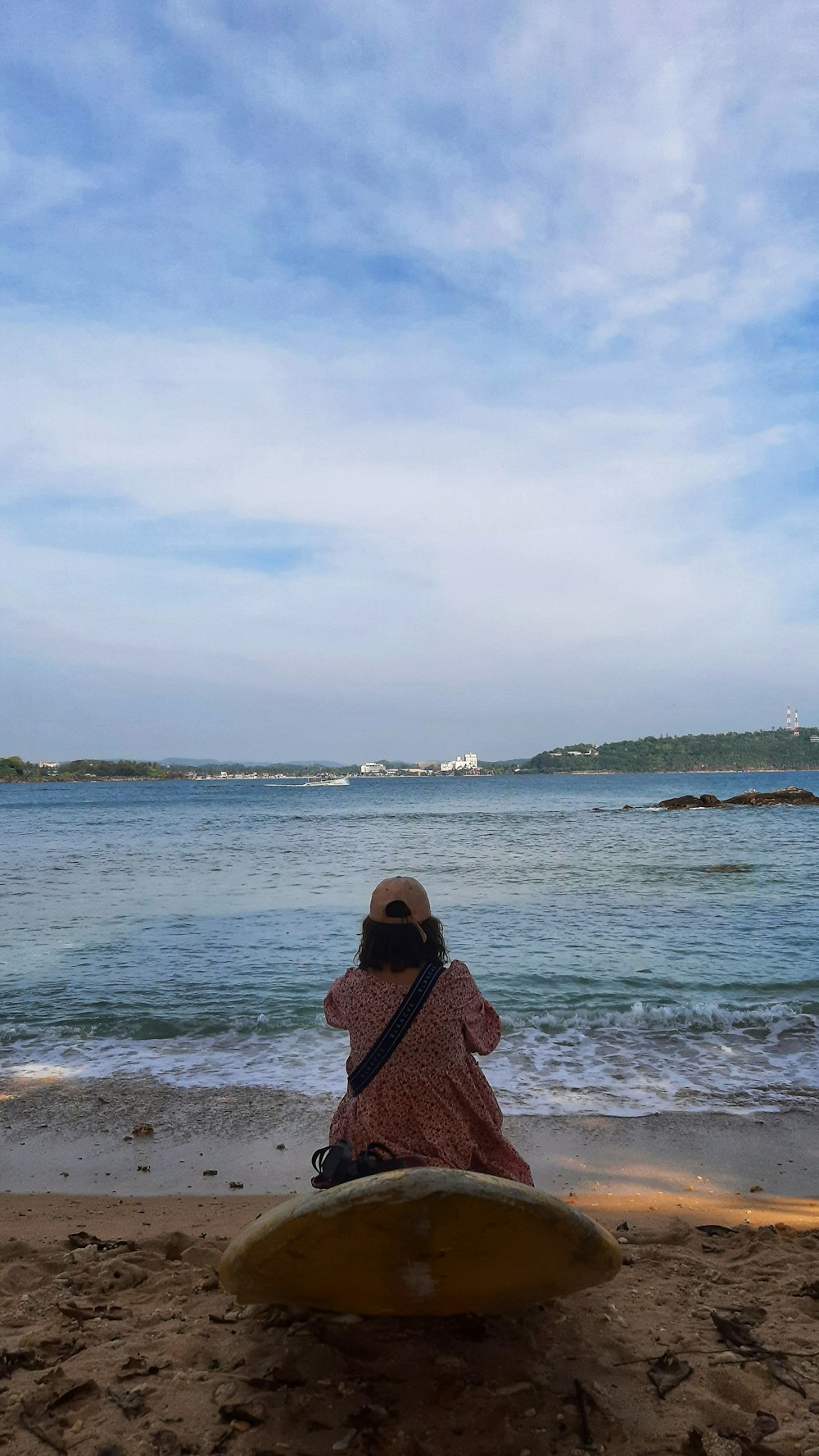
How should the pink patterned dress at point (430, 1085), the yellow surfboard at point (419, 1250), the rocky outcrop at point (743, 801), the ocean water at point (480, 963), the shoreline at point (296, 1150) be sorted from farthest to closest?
1. the rocky outcrop at point (743, 801)
2. the ocean water at point (480, 963)
3. the shoreline at point (296, 1150)
4. the pink patterned dress at point (430, 1085)
5. the yellow surfboard at point (419, 1250)

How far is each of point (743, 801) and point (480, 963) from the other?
52.9 m

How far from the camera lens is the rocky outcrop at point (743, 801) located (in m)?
55.2

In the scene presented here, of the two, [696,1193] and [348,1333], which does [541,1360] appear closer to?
[348,1333]

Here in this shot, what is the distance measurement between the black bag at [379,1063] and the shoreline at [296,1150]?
2.05 meters

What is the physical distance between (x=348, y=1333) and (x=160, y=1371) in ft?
2.00

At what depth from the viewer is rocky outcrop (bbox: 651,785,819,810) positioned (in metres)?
55.2

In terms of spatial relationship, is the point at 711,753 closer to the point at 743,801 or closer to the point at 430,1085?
the point at 743,801

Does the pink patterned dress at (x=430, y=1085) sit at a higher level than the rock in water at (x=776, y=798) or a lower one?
higher

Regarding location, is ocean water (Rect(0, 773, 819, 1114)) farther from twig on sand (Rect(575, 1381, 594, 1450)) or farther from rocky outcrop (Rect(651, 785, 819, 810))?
rocky outcrop (Rect(651, 785, 819, 810))

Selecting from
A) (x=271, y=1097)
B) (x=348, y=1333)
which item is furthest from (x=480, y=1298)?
(x=271, y=1097)

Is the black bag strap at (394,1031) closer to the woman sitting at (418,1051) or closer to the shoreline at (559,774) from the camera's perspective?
the woman sitting at (418,1051)

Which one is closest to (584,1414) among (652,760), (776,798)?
(776,798)

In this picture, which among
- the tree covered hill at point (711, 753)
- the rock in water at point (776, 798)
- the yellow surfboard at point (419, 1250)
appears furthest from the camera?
the tree covered hill at point (711, 753)

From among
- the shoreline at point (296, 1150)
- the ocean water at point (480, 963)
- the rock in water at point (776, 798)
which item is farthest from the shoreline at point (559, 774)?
the shoreline at point (296, 1150)
